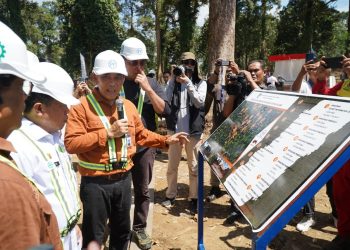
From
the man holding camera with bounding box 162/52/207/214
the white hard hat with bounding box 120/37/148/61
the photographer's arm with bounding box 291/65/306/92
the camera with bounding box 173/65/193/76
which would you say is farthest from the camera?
the man holding camera with bounding box 162/52/207/214

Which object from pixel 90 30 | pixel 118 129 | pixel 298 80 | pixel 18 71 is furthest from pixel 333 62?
pixel 90 30

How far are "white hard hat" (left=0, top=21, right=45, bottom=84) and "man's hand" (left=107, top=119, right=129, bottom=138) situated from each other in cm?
143

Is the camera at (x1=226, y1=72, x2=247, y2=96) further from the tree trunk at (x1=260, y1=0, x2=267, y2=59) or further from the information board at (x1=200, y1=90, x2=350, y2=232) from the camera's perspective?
the tree trunk at (x1=260, y1=0, x2=267, y2=59)

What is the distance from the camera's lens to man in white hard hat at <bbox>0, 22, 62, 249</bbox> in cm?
89

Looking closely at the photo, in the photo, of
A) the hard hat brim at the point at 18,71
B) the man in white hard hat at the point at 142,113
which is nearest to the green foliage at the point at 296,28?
the man in white hard hat at the point at 142,113

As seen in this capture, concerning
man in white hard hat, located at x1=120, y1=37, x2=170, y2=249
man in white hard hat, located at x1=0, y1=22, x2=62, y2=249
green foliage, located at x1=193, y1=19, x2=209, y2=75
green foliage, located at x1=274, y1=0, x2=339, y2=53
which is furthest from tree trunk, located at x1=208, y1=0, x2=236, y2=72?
green foliage, located at x1=274, y1=0, x2=339, y2=53

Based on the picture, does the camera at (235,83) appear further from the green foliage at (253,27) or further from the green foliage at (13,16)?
the green foliage at (253,27)

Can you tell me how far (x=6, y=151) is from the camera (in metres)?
1.07

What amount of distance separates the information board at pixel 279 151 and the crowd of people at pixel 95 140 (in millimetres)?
861

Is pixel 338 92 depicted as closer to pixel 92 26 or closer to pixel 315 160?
pixel 315 160

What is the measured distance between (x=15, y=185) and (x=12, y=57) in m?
0.41

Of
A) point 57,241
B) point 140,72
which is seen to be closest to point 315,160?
point 57,241

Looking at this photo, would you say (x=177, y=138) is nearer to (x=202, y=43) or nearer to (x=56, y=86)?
(x=56, y=86)

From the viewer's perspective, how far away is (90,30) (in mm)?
23734
